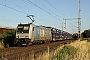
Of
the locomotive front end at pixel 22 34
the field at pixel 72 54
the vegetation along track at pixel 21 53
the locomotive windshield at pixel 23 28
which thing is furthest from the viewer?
the locomotive windshield at pixel 23 28

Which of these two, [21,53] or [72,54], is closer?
[72,54]

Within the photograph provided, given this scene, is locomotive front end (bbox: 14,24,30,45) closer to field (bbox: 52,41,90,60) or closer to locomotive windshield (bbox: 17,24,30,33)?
locomotive windshield (bbox: 17,24,30,33)

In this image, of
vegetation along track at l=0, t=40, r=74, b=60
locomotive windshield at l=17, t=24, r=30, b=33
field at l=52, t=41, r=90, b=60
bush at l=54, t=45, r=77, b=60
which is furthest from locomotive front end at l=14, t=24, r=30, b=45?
bush at l=54, t=45, r=77, b=60

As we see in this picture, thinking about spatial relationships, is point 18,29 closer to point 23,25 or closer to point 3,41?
point 23,25

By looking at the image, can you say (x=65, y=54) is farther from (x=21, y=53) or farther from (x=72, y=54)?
(x=21, y=53)

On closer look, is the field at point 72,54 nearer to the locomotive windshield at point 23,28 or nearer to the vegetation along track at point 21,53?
the vegetation along track at point 21,53

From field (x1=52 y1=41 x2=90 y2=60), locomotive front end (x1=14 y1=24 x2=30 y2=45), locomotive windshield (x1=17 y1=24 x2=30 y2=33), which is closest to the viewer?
field (x1=52 y1=41 x2=90 y2=60)

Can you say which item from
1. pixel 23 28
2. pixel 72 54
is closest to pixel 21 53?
pixel 72 54

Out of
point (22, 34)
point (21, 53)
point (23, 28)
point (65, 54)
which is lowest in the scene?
point (21, 53)

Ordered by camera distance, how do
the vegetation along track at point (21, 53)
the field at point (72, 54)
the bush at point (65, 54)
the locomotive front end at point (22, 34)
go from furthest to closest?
the locomotive front end at point (22, 34)
the vegetation along track at point (21, 53)
the bush at point (65, 54)
the field at point (72, 54)

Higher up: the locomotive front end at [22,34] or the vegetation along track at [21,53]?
the locomotive front end at [22,34]

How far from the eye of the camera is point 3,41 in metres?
25.3

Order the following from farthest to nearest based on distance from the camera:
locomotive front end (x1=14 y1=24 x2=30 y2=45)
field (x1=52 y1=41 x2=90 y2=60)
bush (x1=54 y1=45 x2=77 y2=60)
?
1. locomotive front end (x1=14 y1=24 x2=30 y2=45)
2. bush (x1=54 y1=45 x2=77 y2=60)
3. field (x1=52 y1=41 x2=90 y2=60)

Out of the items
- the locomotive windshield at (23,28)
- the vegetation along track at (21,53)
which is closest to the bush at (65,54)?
the vegetation along track at (21,53)
